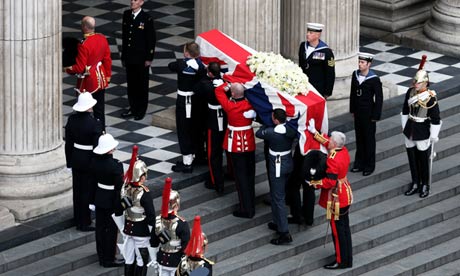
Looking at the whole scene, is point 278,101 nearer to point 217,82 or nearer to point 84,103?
point 217,82

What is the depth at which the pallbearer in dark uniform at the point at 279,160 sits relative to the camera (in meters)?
23.3

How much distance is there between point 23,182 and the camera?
936 inches

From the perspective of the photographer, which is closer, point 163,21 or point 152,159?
point 152,159

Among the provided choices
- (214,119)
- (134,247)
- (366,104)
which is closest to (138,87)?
(214,119)

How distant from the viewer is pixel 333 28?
27453 mm

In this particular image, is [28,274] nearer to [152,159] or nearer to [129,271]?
[129,271]

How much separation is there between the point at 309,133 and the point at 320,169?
2.00 feet

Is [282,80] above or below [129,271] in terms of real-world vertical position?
above

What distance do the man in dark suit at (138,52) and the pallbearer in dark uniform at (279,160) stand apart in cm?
382

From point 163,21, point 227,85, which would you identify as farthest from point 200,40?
point 163,21

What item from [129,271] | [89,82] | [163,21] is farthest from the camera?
[163,21]

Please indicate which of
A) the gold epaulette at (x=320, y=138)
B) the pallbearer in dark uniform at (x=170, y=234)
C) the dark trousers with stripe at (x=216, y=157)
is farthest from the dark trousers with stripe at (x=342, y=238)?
the pallbearer in dark uniform at (x=170, y=234)

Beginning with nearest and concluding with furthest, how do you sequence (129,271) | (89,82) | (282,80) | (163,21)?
(129,271), (282,80), (89,82), (163,21)

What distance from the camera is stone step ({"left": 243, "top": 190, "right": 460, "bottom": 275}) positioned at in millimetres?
23562
